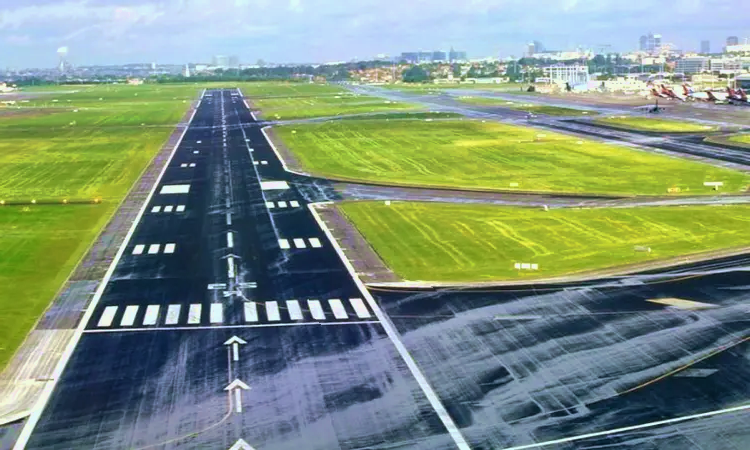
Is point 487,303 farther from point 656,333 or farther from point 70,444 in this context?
point 70,444

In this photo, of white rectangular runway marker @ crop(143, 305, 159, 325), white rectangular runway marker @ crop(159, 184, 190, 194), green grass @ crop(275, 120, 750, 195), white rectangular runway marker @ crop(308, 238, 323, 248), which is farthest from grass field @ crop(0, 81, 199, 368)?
green grass @ crop(275, 120, 750, 195)

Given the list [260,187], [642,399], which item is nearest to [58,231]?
[260,187]

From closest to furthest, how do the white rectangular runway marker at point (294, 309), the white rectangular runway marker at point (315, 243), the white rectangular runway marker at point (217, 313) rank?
the white rectangular runway marker at point (217, 313), the white rectangular runway marker at point (294, 309), the white rectangular runway marker at point (315, 243)

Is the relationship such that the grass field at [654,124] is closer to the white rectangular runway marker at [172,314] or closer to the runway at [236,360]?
the runway at [236,360]

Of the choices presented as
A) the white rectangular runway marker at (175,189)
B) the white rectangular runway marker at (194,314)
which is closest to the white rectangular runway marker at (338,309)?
the white rectangular runway marker at (194,314)

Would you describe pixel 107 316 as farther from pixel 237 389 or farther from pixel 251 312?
pixel 237 389

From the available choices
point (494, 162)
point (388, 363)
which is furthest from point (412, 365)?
point (494, 162)
